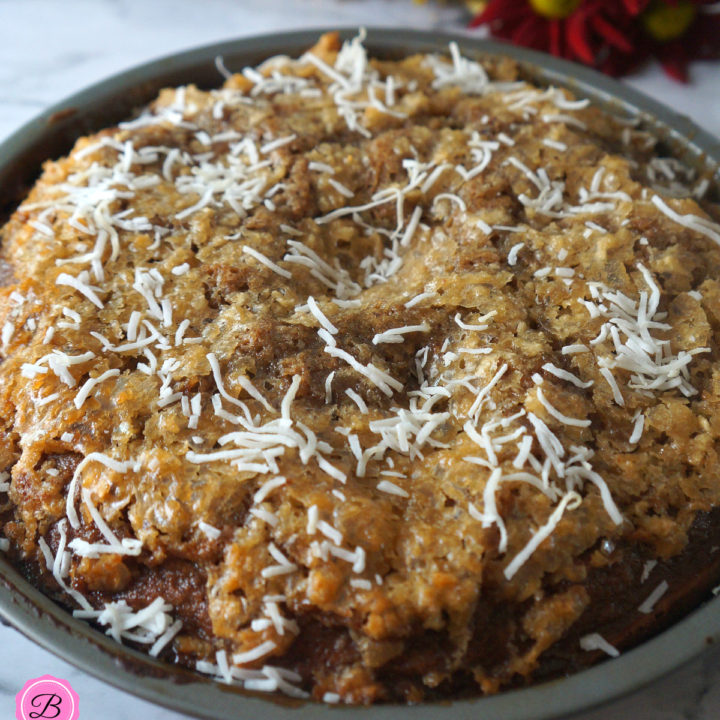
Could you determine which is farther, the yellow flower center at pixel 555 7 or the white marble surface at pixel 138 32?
the white marble surface at pixel 138 32

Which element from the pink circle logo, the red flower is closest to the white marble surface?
the red flower

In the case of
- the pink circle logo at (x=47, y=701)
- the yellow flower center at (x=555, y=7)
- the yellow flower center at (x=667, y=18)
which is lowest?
the pink circle logo at (x=47, y=701)

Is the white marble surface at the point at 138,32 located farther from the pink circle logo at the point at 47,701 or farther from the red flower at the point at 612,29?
the pink circle logo at the point at 47,701

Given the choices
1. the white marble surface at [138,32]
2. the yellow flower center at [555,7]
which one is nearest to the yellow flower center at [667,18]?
the white marble surface at [138,32]

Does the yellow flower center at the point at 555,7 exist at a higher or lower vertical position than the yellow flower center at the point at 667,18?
higher

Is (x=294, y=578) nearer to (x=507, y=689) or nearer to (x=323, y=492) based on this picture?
(x=323, y=492)

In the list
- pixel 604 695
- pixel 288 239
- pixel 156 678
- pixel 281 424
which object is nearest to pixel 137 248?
pixel 288 239

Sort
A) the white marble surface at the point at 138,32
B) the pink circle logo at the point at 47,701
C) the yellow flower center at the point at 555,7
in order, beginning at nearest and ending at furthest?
the pink circle logo at the point at 47,701, the yellow flower center at the point at 555,7, the white marble surface at the point at 138,32

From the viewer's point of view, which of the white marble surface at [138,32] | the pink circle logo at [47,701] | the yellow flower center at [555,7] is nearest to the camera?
the pink circle logo at [47,701]
